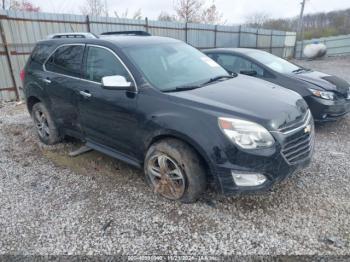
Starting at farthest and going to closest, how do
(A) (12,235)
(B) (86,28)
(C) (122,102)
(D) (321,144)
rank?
(B) (86,28)
(D) (321,144)
(C) (122,102)
(A) (12,235)

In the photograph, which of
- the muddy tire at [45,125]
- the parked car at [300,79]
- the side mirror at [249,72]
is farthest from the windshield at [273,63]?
the muddy tire at [45,125]

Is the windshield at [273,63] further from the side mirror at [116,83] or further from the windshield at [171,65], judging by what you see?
the side mirror at [116,83]

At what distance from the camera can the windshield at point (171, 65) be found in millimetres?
3119

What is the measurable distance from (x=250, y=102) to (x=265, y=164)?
668 millimetres

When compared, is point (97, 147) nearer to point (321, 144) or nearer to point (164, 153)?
point (164, 153)

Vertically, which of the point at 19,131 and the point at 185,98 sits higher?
the point at 185,98

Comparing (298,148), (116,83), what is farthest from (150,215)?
(298,148)

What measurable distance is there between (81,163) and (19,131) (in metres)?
2.24

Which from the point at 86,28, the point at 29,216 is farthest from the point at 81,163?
the point at 86,28

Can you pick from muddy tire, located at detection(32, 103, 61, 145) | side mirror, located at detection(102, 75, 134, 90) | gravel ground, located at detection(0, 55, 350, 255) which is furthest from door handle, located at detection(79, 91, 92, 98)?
muddy tire, located at detection(32, 103, 61, 145)

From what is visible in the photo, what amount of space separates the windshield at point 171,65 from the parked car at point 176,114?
0.01m

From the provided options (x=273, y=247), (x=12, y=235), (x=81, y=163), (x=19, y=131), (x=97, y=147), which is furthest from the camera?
(x=19, y=131)

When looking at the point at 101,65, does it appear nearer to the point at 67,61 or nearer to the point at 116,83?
the point at 116,83

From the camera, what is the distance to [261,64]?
5605mm
